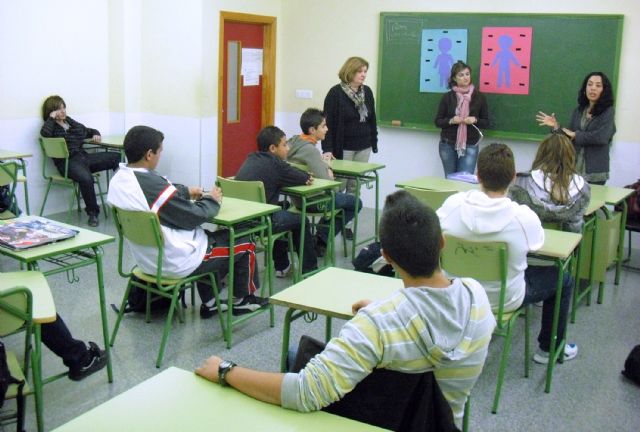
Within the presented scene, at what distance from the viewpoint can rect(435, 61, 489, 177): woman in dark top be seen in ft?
20.9

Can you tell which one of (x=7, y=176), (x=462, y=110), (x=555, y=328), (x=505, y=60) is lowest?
(x=555, y=328)

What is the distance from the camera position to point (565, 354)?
12.3 feet

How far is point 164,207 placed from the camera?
347cm

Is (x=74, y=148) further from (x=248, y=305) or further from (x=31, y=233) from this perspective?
(x=31, y=233)

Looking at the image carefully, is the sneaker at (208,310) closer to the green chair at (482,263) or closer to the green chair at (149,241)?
the green chair at (149,241)

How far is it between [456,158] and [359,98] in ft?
3.95

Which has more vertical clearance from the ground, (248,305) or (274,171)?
(274,171)

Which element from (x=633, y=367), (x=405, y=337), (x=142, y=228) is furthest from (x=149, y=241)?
(x=633, y=367)

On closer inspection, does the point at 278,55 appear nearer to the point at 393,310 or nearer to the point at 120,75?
the point at 120,75

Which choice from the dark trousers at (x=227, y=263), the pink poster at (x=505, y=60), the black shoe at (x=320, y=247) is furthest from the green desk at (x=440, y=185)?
the pink poster at (x=505, y=60)

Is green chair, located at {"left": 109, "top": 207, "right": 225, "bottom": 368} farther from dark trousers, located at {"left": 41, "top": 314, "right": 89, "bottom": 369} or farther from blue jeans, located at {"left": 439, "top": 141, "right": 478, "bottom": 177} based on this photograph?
blue jeans, located at {"left": 439, "top": 141, "right": 478, "bottom": 177}

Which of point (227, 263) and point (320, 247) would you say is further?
point (320, 247)

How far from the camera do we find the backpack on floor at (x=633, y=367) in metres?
3.46

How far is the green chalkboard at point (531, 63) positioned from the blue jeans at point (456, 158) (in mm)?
279
